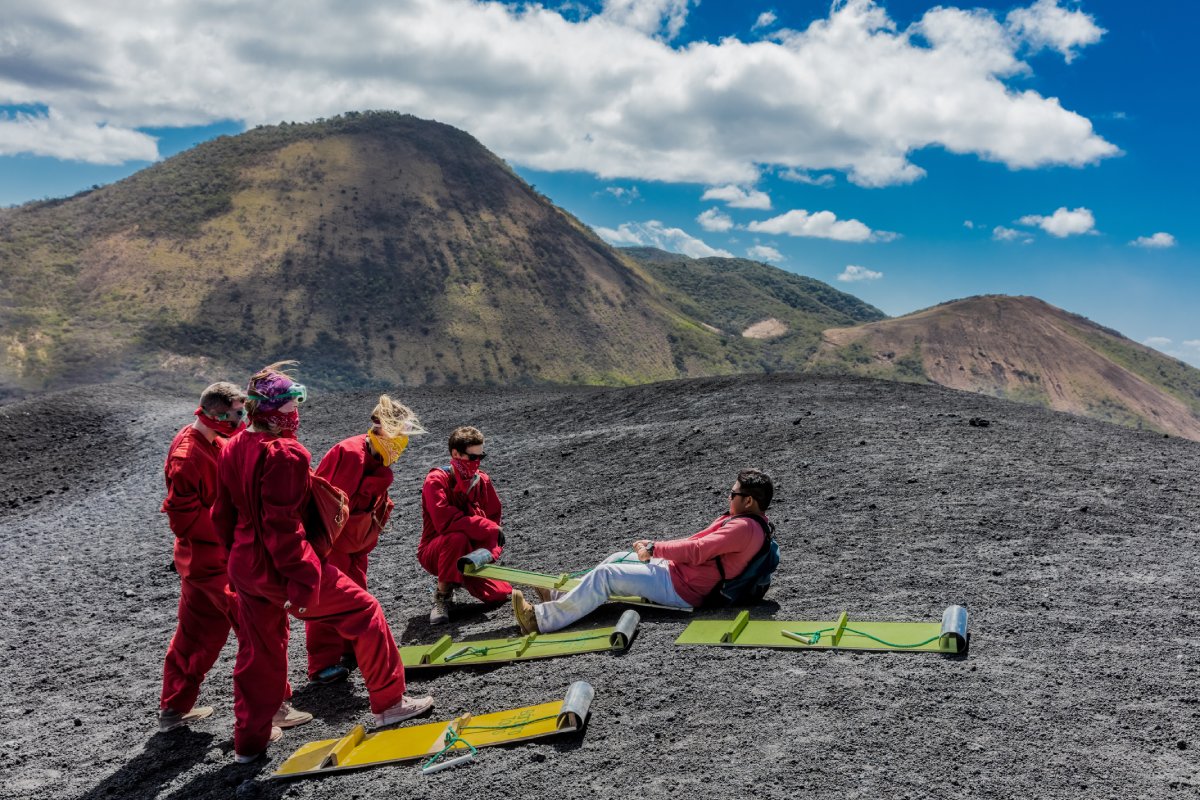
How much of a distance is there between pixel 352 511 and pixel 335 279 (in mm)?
72555

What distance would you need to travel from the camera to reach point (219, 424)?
5.15 metres

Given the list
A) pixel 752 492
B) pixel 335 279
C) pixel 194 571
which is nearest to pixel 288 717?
pixel 194 571

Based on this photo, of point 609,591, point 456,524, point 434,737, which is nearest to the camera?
point 434,737

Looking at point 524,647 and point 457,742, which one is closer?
point 457,742

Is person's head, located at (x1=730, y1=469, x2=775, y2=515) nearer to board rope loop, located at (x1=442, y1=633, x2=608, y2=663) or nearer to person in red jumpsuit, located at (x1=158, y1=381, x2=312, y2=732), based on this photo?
board rope loop, located at (x1=442, y1=633, x2=608, y2=663)

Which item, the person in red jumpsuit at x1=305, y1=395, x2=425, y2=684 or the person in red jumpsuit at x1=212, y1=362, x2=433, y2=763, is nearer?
the person in red jumpsuit at x1=212, y1=362, x2=433, y2=763

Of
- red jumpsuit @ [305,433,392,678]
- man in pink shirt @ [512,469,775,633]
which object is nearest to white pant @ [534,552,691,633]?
man in pink shirt @ [512,469,775,633]

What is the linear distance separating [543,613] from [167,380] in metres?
52.3

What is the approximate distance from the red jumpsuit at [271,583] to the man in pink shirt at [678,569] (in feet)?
5.15

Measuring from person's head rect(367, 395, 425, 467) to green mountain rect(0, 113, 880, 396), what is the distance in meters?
50.9

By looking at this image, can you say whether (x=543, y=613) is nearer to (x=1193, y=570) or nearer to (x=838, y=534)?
(x=838, y=534)

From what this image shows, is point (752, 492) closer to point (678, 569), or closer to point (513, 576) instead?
point (678, 569)

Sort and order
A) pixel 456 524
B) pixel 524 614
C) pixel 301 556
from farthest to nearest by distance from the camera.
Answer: pixel 456 524 < pixel 524 614 < pixel 301 556

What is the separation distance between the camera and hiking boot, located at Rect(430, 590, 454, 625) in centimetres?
670
